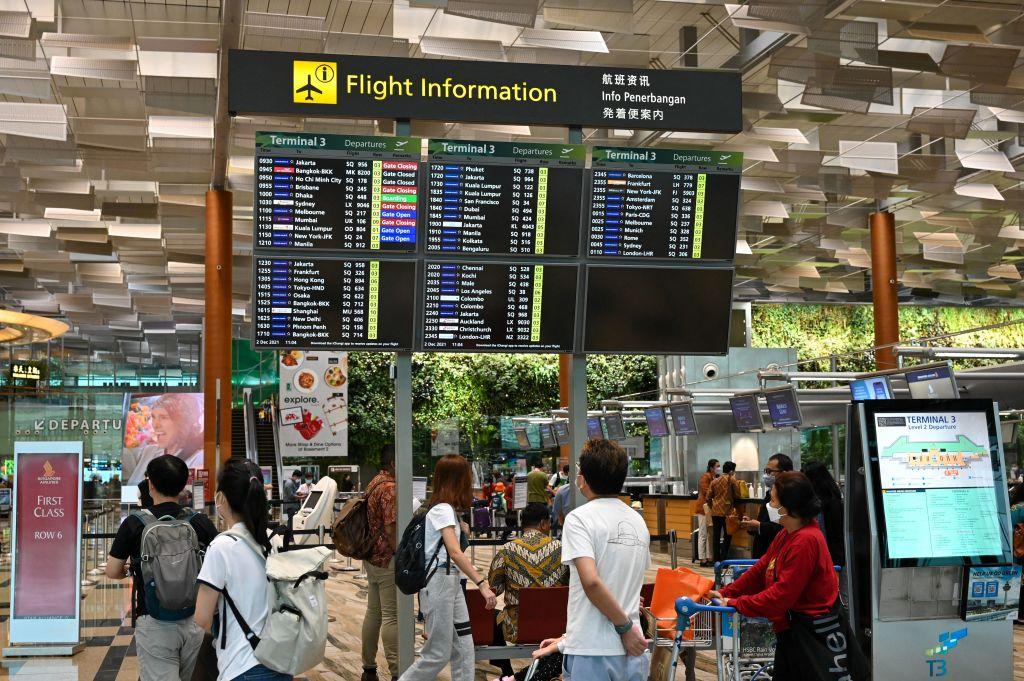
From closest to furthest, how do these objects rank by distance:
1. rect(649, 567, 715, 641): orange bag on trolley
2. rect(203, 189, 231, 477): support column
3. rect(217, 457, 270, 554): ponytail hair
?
rect(217, 457, 270, 554): ponytail hair, rect(649, 567, 715, 641): orange bag on trolley, rect(203, 189, 231, 477): support column

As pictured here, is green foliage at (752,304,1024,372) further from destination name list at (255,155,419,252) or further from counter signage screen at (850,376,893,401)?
destination name list at (255,155,419,252)

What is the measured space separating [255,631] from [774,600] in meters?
2.26

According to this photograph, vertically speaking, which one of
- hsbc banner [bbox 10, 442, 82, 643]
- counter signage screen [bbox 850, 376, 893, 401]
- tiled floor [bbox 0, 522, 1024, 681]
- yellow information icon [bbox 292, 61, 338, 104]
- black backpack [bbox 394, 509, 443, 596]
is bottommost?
tiled floor [bbox 0, 522, 1024, 681]

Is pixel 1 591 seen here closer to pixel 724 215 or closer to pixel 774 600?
pixel 724 215

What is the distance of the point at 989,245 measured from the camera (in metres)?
23.1

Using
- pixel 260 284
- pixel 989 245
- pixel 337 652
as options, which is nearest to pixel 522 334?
pixel 260 284

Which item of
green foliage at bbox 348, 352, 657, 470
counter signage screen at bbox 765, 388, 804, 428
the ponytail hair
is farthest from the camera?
green foliage at bbox 348, 352, 657, 470

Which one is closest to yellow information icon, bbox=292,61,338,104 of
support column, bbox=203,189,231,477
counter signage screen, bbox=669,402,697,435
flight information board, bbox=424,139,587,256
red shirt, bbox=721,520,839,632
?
flight information board, bbox=424,139,587,256

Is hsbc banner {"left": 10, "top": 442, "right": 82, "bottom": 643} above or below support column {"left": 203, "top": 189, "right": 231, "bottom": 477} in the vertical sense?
below

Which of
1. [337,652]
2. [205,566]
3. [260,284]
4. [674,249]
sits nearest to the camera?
[205,566]

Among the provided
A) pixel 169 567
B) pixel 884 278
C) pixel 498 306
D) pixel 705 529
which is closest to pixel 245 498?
pixel 169 567

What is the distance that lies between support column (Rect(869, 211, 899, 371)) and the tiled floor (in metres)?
9.94

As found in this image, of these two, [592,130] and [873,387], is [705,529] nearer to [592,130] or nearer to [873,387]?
[592,130]

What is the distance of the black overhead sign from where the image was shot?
6223 millimetres
